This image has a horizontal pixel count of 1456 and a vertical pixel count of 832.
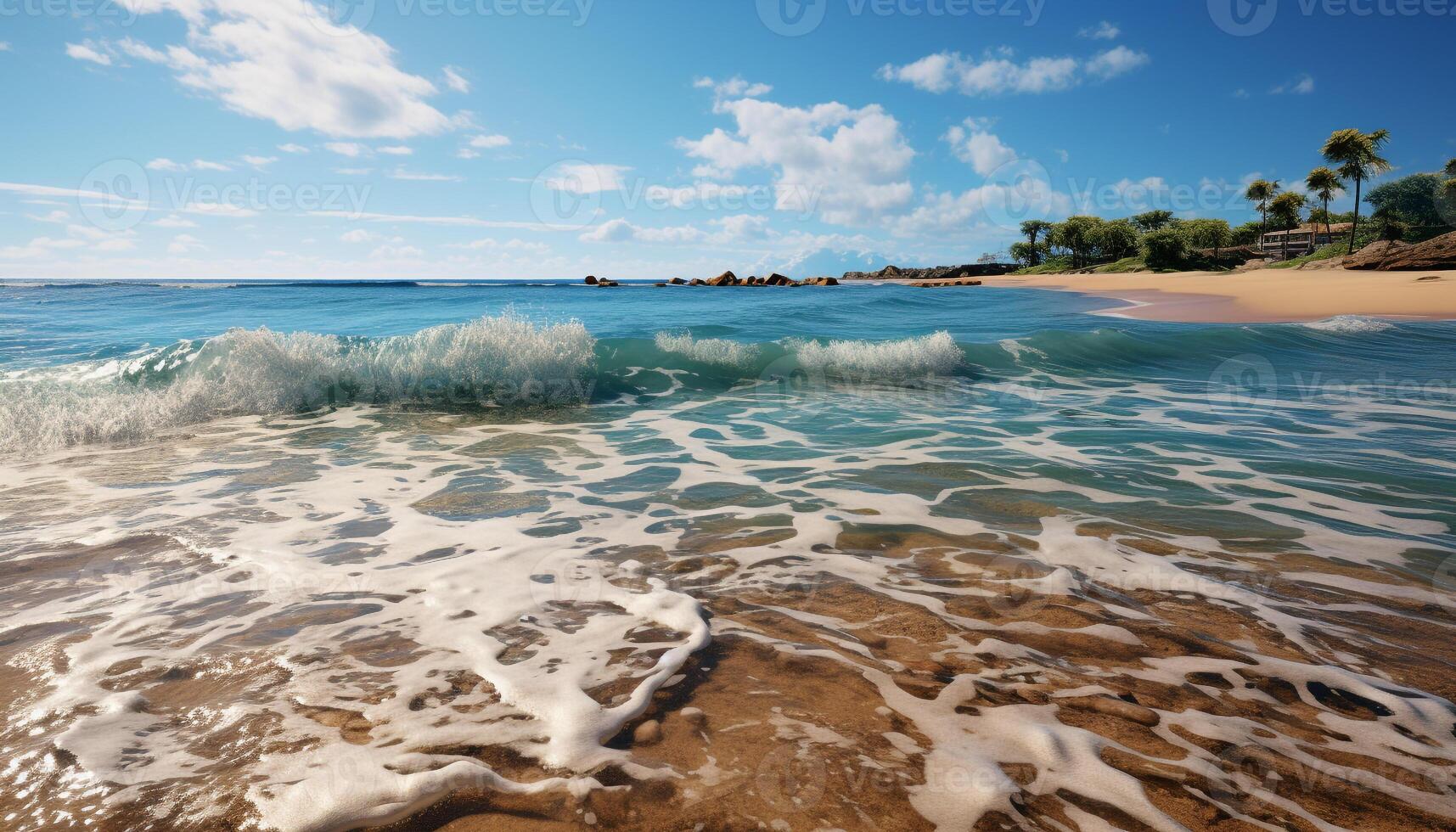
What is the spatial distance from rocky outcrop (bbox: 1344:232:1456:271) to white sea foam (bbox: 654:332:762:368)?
3680cm

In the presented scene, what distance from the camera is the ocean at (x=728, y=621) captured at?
1.94m

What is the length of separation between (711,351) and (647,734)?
10985mm

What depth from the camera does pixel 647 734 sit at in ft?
7.13

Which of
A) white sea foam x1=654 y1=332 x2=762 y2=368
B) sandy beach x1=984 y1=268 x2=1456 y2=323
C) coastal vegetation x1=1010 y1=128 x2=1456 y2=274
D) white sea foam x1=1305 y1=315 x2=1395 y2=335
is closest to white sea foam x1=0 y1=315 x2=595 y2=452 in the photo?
white sea foam x1=654 y1=332 x2=762 y2=368

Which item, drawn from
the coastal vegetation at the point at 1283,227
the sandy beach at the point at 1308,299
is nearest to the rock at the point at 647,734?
the sandy beach at the point at 1308,299

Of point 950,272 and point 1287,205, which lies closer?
point 1287,205

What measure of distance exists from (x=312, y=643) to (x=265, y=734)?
73 centimetres

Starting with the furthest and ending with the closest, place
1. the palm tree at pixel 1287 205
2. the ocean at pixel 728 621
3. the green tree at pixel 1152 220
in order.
→ the green tree at pixel 1152 220
the palm tree at pixel 1287 205
the ocean at pixel 728 621

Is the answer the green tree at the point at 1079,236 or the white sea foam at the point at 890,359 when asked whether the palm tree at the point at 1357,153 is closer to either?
the green tree at the point at 1079,236

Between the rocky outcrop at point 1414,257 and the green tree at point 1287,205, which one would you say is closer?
the rocky outcrop at point 1414,257

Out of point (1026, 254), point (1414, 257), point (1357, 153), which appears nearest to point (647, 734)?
point (1414, 257)

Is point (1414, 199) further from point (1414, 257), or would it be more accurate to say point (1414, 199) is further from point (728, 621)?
point (728, 621)

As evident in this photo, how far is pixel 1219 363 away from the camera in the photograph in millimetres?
13133

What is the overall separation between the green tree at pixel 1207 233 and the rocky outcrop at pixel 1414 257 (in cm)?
2837
